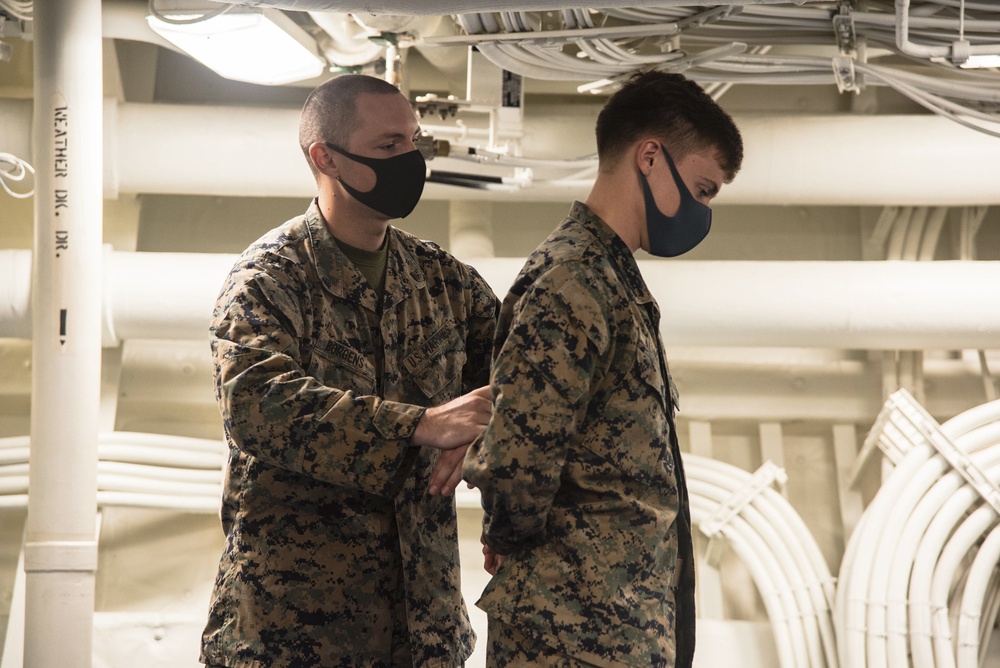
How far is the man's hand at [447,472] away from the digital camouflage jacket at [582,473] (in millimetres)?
162

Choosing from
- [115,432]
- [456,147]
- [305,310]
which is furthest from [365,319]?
[115,432]

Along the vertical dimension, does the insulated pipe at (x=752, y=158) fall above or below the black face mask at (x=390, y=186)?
above

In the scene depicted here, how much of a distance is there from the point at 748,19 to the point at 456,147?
2.69 feet

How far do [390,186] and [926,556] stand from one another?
2.02m

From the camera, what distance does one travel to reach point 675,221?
1439mm

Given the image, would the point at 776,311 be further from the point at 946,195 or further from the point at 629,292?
the point at 629,292

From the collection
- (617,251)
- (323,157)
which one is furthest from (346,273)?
(617,251)

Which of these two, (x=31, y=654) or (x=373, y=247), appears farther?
(x=31, y=654)

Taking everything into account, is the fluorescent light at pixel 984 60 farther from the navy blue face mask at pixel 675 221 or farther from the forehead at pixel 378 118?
the forehead at pixel 378 118

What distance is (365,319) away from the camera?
1649 mm

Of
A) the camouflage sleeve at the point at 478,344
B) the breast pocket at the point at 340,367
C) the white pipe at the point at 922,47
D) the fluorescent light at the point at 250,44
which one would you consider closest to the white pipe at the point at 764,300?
the fluorescent light at the point at 250,44

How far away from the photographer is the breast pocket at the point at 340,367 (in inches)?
62.1

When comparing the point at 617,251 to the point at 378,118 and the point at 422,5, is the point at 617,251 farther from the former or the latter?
the point at 422,5

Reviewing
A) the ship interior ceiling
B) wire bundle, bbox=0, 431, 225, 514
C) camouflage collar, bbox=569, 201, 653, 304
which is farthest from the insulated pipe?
camouflage collar, bbox=569, 201, 653, 304
